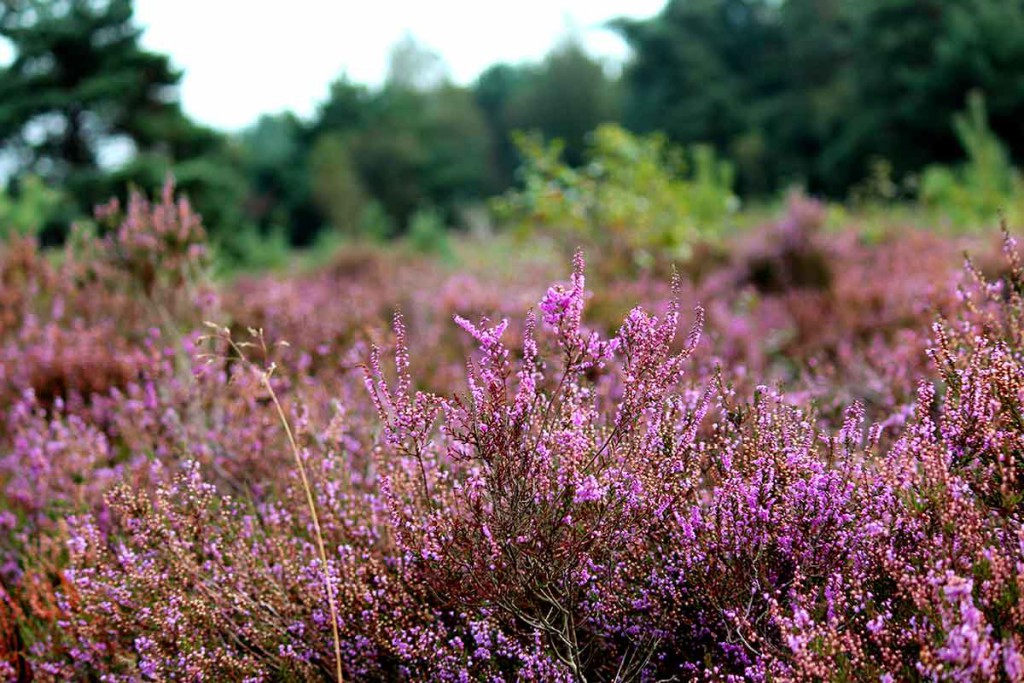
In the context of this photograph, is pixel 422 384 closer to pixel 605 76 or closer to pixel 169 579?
pixel 169 579

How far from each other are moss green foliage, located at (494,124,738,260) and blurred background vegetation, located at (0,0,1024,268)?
0.03 meters

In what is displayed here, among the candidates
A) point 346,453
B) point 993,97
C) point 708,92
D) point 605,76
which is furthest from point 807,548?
point 605,76

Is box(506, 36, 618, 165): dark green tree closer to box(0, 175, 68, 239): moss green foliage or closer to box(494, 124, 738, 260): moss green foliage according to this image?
box(0, 175, 68, 239): moss green foliage

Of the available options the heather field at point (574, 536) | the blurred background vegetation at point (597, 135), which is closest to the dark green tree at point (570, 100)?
the blurred background vegetation at point (597, 135)

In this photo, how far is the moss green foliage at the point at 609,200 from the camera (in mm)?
8281

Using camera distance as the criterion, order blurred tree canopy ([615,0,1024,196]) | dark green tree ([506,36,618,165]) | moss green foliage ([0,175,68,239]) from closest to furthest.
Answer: moss green foliage ([0,175,68,239]), blurred tree canopy ([615,0,1024,196]), dark green tree ([506,36,618,165])

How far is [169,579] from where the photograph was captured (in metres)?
2.56

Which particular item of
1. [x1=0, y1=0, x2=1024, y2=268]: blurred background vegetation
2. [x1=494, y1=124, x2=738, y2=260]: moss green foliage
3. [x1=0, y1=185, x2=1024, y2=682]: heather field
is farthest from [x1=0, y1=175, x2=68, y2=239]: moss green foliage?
[x1=0, y1=185, x2=1024, y2=682]: heather field

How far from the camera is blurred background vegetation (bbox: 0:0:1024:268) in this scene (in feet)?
34.4

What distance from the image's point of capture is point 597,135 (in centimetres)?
954

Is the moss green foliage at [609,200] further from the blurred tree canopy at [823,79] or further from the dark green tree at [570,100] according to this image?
the dark green tree at [570,100]

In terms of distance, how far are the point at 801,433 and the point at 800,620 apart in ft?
2.09

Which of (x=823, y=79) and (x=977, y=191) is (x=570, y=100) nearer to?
(x=823, y=79)

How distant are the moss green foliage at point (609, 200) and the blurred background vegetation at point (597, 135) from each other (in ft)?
0.10
